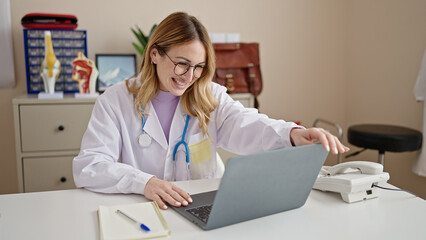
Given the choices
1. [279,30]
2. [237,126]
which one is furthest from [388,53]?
[237,126]

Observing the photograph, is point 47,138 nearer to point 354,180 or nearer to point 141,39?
point 141,39

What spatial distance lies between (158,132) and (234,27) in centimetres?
190

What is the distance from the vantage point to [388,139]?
2.58m

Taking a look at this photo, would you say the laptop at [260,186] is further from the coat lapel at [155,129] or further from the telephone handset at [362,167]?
the coat lapel at [155,129]

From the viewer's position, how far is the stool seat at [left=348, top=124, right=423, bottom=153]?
8.43 feet

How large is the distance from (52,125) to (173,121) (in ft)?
3.98

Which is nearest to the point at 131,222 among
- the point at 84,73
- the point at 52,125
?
the point at 52,125

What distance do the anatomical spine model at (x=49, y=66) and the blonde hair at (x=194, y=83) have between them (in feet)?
3.58

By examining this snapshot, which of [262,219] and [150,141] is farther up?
[150,141]

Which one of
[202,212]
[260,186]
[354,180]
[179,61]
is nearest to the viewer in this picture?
[260,186]

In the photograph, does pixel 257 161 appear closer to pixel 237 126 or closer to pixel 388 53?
pixel 237 126

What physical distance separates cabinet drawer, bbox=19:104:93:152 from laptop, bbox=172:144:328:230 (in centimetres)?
160

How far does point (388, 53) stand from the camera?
3.25m

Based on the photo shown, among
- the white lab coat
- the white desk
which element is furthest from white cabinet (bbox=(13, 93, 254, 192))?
the white desk
